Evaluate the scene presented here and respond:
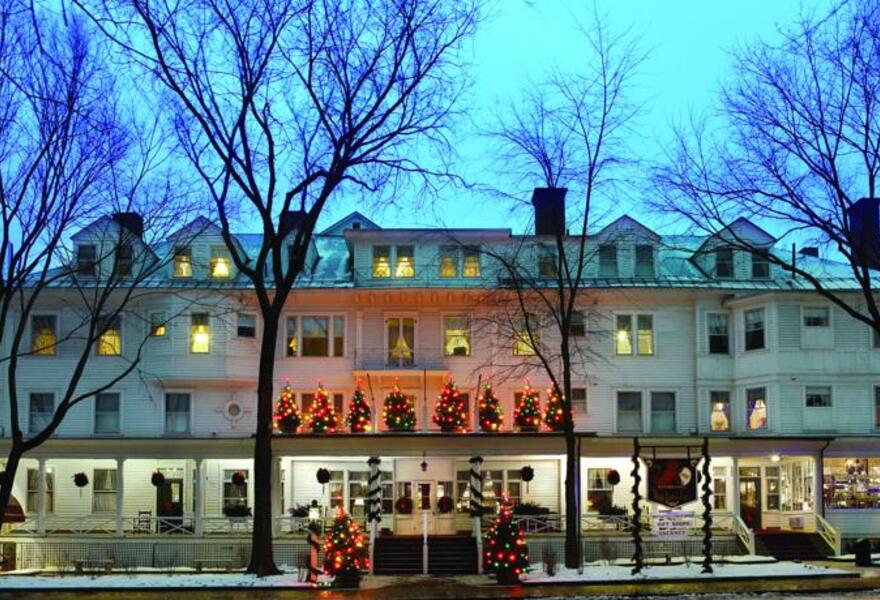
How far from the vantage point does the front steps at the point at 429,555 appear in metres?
35.5

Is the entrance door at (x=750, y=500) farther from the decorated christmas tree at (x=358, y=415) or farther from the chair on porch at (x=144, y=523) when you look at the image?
the chair on porch at (x=144, y=523)

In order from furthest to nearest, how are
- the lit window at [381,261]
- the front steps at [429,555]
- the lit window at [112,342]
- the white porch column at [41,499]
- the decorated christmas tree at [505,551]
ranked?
the lit window at [381,261] < the lit window at [112,342] < the white porch column at [41,499] < the front steps at [429,555] < the decorated christmas tree at [505,551]

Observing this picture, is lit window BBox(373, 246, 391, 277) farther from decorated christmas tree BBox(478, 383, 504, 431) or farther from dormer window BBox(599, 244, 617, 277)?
dormer window BBox(599, 244, 617, 277)

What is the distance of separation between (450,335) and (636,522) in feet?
46.5

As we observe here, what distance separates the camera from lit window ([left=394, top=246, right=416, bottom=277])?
43.9m

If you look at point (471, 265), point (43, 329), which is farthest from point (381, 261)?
point (43, 329)

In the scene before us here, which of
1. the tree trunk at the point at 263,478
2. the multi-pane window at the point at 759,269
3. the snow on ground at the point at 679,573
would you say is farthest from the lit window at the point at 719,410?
the tree trunk at the point at 263,478

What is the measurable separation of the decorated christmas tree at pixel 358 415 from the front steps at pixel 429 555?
420 centimetres

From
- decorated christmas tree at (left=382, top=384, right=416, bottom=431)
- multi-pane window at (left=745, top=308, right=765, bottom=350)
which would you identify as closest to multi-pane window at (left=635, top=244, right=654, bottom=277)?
multi-pane window at (left=745, top=308, right=765, bottom=350)

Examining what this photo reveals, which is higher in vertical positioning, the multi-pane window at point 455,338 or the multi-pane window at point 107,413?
the multi-pane window at point 455,338

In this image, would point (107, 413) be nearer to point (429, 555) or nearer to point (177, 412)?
point (177, 412)

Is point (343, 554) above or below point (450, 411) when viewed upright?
below

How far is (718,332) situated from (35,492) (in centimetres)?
2689

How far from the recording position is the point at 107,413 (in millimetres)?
43594
